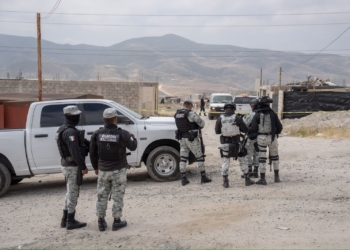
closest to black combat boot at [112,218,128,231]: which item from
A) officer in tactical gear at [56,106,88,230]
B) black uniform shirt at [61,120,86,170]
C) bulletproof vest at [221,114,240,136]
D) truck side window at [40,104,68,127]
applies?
officer in tactical gear at [56,106,88,230]

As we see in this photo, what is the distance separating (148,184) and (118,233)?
3.17 metres

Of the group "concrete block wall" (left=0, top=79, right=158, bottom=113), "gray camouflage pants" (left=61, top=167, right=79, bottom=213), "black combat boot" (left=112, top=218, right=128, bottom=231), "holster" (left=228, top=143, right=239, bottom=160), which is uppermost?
"concrete block wall" (left=0, top=79, right=158, bottom=113)

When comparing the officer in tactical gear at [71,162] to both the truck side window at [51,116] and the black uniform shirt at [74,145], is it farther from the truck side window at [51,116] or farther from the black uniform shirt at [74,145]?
the truck side window at [51,116]

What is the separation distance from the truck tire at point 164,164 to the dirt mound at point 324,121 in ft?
34.0

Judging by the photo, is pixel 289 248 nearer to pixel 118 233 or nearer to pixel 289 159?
pixel 118 233

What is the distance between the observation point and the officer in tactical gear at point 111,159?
5591 mm

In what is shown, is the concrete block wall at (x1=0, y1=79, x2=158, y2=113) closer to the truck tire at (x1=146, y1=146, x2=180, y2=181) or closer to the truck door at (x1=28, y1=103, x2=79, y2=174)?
the truck tire at (x1=146, y1=146, x2=180, y2=181)

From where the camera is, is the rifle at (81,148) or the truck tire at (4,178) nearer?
the rifle at (81,148)

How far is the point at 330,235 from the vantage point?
516 cm

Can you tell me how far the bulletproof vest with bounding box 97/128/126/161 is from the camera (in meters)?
5.57

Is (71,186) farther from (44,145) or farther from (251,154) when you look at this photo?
(251,154)

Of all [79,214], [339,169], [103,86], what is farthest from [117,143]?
[103,86]

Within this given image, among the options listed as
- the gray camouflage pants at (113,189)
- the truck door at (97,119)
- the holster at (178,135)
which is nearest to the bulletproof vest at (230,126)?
the holster at (178,135)

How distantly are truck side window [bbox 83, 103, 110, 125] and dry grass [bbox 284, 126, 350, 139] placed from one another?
9.54 meters
